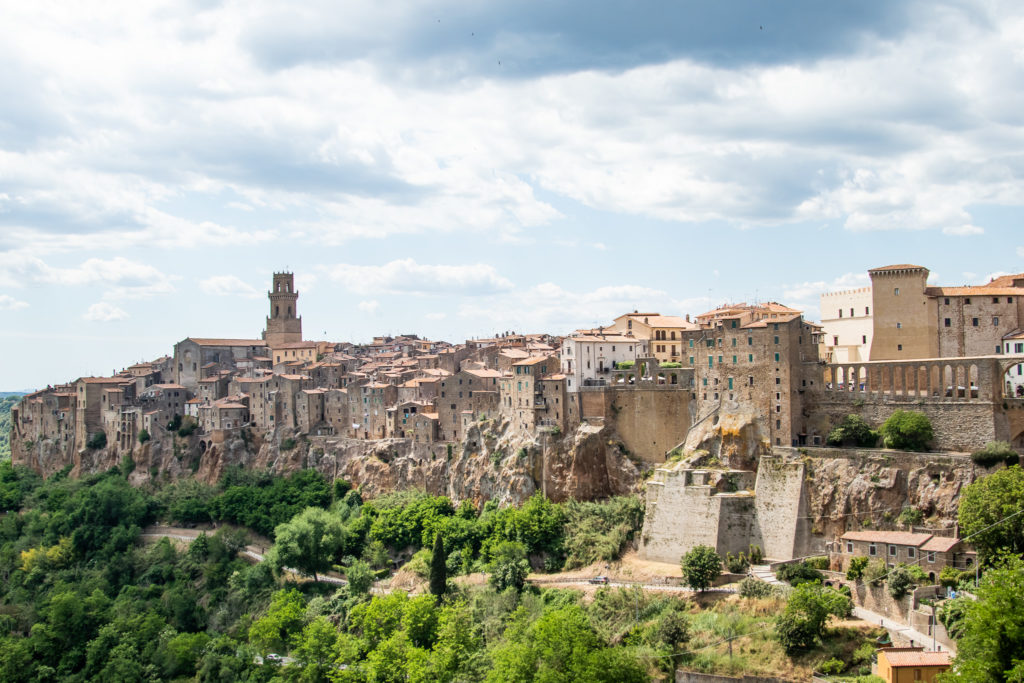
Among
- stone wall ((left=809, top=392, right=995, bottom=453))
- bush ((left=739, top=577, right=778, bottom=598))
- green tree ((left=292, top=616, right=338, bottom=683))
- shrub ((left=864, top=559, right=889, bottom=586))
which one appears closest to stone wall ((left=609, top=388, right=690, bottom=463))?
stone wall ((left=809, top=392, right=995, bottom=453))

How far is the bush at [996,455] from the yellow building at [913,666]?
10.7 m

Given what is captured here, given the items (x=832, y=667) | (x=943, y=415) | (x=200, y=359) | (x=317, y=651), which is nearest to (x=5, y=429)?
(x=200, y=359)

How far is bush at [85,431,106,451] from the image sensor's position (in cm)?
8212

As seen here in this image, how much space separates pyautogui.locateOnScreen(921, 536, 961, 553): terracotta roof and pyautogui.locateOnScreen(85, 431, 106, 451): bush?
69.6 m

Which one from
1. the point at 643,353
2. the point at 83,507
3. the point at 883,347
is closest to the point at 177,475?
the point at 83,507

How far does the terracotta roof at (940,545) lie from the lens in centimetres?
3609

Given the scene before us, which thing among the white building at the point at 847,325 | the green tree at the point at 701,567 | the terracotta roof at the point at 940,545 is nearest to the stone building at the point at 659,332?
the white building at the point at 847,325

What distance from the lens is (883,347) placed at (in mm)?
48188

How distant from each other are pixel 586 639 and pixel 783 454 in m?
13.8

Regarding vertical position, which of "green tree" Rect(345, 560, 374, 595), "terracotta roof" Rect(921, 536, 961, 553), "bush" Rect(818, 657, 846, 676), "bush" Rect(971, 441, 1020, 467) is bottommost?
"green tree" Rect(345, 560, 374, 595)

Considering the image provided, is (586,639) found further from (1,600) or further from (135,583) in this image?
(1,600)

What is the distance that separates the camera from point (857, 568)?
126 feet

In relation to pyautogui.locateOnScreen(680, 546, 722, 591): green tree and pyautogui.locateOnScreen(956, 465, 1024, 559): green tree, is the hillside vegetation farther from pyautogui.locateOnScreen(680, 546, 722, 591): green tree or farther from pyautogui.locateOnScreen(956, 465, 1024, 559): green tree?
pyautogui.locateOnScreen(956, 465, 1024, 559): green tree

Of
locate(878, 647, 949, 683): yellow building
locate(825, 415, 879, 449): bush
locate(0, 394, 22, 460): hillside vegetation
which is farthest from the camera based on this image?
locate(0, 394, 22, 460): hillside vegetation
